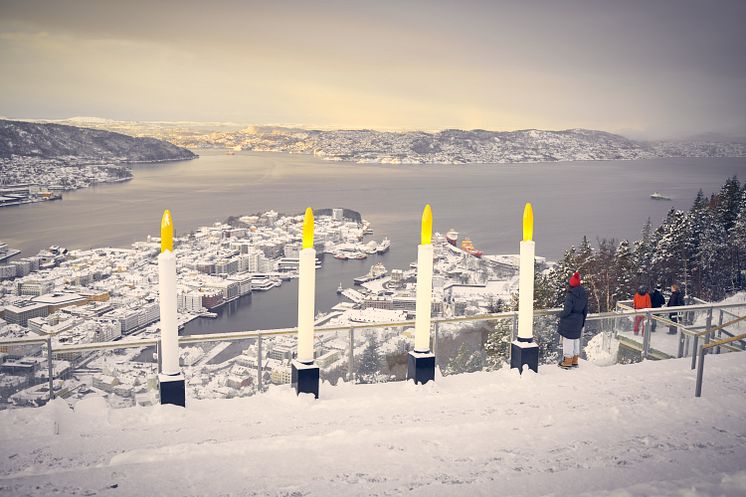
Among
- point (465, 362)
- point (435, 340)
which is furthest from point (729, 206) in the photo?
point (435, 340)

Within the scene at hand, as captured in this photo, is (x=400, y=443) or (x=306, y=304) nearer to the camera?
(x=400, y=443)

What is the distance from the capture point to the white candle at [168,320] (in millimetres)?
5078

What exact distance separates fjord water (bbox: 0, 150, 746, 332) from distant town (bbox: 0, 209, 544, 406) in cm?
189

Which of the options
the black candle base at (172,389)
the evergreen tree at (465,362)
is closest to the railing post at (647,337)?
the evergreen tree at (465,362)

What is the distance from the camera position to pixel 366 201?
63219mm

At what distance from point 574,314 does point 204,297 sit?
27.8 m

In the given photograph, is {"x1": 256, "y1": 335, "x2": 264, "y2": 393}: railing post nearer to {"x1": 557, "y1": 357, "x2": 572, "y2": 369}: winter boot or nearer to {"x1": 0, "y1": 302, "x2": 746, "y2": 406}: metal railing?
{"x1": 0, "y1": 302, "x2": 746, "y2": 406}: metal railing

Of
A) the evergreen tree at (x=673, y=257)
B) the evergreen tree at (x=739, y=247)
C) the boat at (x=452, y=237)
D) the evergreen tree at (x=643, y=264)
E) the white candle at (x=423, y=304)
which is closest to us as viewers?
the white candle at (x=423, y=304)

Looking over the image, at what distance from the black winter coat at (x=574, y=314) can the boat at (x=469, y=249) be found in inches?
1469

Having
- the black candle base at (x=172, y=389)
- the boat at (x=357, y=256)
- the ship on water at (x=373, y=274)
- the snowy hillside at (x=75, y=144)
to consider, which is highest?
the snowy hillside at (x=75, y=144)

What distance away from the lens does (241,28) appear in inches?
1850

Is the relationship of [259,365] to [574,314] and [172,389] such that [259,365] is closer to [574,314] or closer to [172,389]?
[172,389]

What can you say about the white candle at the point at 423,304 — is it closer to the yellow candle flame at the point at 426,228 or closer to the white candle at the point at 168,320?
the yellow candle flame at the point at 426,228

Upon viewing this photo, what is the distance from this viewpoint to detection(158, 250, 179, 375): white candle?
16.7 feet
